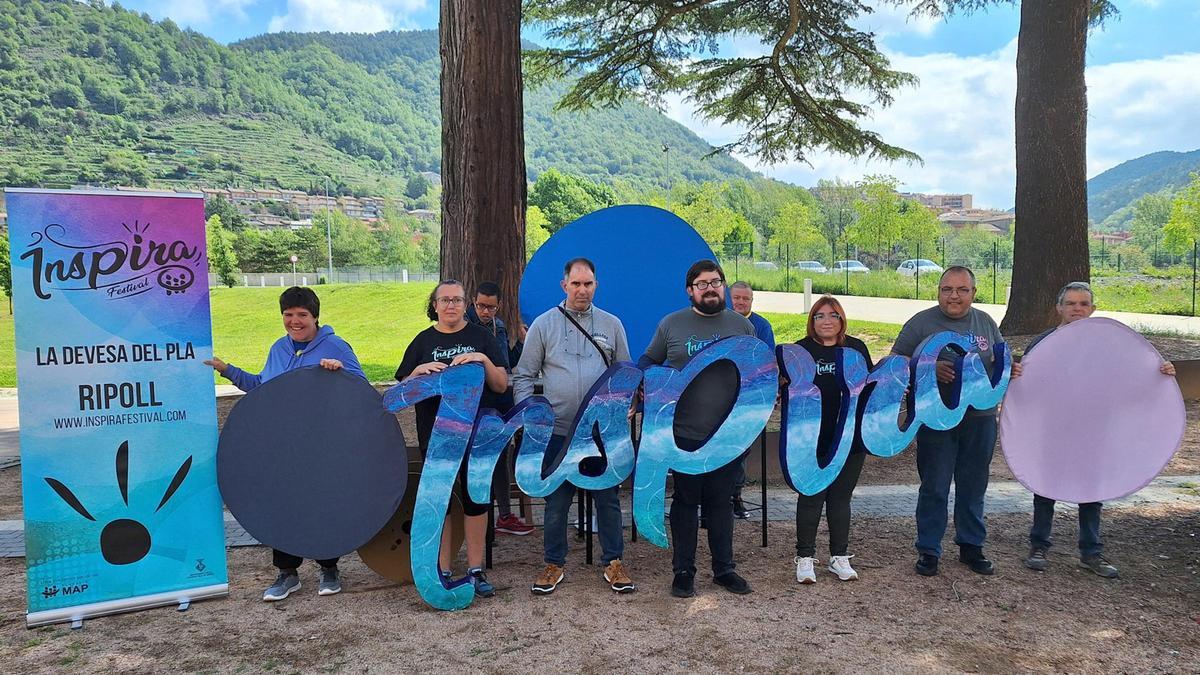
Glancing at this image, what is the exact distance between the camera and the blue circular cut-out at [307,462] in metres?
4.01

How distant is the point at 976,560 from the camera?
4.56 meters

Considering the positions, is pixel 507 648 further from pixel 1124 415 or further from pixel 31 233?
pixel 1124 415

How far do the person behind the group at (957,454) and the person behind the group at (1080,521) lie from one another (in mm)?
332

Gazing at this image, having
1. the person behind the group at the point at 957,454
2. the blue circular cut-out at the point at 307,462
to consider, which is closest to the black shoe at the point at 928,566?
the person behind the group at the point at 957,454

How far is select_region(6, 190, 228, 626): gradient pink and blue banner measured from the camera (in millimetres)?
3760

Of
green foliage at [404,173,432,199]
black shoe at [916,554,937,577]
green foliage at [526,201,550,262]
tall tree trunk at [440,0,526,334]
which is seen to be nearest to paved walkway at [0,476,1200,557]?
black shoe at [916,554,937,577]

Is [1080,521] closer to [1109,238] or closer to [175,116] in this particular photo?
[1109,238]

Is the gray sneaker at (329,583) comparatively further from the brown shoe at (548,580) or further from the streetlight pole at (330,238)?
the streetlight pole at (330,238)

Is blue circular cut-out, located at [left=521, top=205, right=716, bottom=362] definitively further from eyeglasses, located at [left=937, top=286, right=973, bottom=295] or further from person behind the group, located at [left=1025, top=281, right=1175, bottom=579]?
person behind the group, located at [left=1025, top=281, right=1175, bottom=579]

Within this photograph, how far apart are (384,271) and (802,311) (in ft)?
199

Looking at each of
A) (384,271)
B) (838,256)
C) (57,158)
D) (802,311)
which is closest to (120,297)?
(802,311)

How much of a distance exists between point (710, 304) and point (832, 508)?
4.47ft

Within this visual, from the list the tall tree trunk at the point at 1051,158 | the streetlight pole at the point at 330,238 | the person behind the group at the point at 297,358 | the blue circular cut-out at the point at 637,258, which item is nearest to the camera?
the person behind the group at the point at 297,358

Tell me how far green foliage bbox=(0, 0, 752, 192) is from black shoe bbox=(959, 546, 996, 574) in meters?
120
